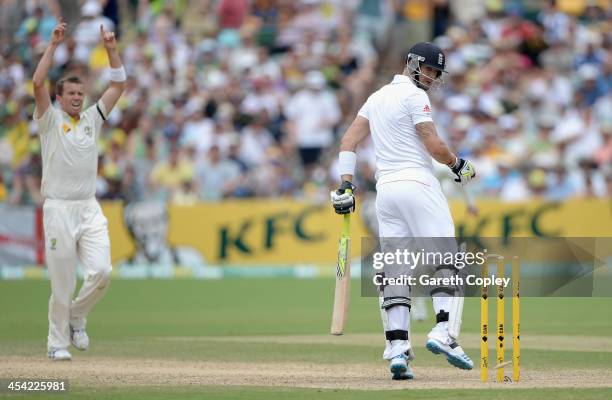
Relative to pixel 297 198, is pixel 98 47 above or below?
above

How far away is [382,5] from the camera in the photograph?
79.1 feet

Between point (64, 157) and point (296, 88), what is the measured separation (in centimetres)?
1164

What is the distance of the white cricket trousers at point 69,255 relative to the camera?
10492 mm

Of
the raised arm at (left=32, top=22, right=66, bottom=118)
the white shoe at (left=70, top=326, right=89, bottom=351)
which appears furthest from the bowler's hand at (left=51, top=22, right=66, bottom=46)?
the white shoe at (left=70, top=326, right=89, bottom=351)

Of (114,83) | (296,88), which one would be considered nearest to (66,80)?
(114,83)

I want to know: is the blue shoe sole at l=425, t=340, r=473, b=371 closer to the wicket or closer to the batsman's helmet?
the wicket

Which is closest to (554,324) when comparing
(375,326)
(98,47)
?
(375,326)

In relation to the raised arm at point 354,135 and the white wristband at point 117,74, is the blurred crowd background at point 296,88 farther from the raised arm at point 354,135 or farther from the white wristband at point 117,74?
the raised arm at point 354,135

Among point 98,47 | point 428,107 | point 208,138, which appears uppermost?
point 98,47

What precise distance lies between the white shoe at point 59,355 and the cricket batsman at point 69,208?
0.04 meters

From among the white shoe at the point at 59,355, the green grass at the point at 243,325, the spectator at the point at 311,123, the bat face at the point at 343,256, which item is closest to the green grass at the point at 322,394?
the green grass at the point at 243,325

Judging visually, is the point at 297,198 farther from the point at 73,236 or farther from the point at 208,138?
the point at 73,236

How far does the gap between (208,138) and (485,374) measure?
43.2 ft

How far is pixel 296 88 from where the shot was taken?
71.9 ft
